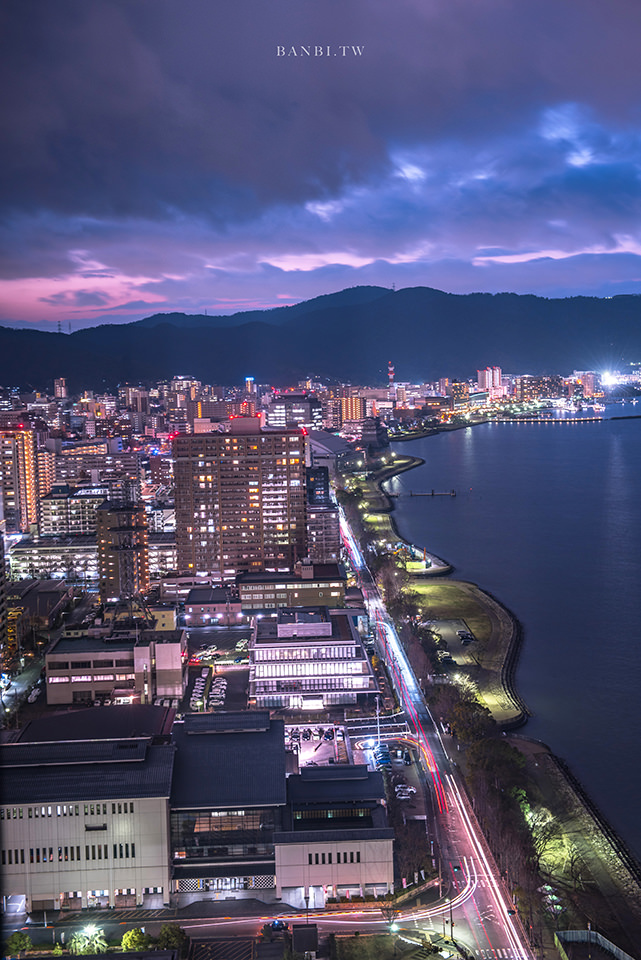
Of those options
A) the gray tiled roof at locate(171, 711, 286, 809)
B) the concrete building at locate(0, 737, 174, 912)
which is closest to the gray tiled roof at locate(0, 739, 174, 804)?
the concrete building at locate(0, 737, 174, 912)

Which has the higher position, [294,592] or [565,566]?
[294,592]

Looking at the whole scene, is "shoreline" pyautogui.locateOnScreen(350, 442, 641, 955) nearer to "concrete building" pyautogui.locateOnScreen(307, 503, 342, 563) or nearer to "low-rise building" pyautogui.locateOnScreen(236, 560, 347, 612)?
"low-rise building" pyautogui.locateOnScreen(236, 560, 347, 612)

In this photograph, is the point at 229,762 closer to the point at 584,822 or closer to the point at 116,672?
the point at 584,822

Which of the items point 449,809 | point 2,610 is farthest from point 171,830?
point 2,610

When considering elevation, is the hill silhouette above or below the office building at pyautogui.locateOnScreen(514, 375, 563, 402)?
above

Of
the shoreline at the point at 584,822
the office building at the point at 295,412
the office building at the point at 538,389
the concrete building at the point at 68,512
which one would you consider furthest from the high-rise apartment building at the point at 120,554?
the office building at the point at 538,389

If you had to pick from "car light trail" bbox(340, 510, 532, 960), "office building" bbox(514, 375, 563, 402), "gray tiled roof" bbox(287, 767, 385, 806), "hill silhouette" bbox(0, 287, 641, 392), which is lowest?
"car light trail" bbox(340, 510, 532, 960)

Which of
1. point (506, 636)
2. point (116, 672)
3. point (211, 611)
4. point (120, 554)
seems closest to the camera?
point (116, 672)

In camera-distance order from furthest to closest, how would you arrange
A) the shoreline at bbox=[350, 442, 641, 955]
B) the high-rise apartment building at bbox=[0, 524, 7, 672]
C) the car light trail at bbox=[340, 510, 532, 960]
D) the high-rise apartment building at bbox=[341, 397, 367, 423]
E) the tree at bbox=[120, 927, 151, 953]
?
the high-rise apartment building at bbox=[341, 397, 367, 423], the high-rise apartment building at bbox=[0, 524, 7, 672], the shoreline at bbox=[350, 442, 641, 955], the car light trail at bbox=[340, 510, 532, 960], the tree at bbox=[120, 927, 151, 953]
